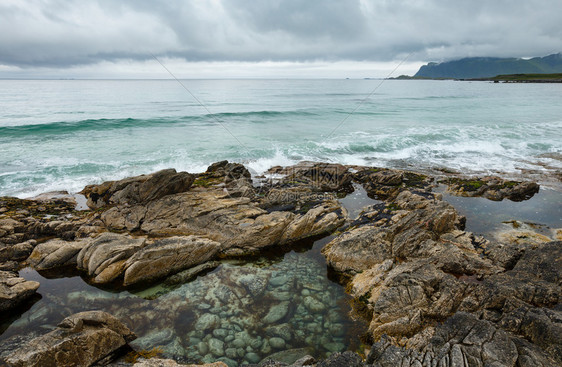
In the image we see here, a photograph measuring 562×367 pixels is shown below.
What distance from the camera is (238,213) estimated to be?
16.4 m

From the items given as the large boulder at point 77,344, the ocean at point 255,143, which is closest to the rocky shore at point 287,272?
the large boulder at point 77,344

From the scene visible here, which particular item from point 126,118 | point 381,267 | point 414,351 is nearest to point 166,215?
point 381,267

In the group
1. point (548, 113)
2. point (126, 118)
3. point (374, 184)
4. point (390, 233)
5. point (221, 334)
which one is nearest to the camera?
point (221, 334)

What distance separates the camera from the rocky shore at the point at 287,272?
7.24 m

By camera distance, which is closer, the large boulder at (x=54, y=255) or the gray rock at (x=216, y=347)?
the gray rock at (x=216, y=347)

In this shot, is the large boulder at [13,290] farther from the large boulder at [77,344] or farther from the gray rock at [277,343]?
the gray rock at [277,343]

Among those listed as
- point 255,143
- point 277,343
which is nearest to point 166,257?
point 277,343

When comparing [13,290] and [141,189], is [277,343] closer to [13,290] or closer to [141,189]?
[13,290]

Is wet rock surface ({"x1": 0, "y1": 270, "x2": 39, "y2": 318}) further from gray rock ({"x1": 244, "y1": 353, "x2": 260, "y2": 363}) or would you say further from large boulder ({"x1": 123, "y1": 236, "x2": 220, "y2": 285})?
gray rock ({"x1": 244, "y1": 353, "x2": 260, "y2": 363})

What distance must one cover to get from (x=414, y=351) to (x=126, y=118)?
6157cm

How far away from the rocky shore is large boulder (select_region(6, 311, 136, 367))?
0.03 metres

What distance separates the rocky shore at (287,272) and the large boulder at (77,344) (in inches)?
1.3

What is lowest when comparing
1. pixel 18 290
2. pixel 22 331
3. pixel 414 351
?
pixel 22 331

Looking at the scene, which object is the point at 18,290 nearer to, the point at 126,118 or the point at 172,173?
the point at 172,173
